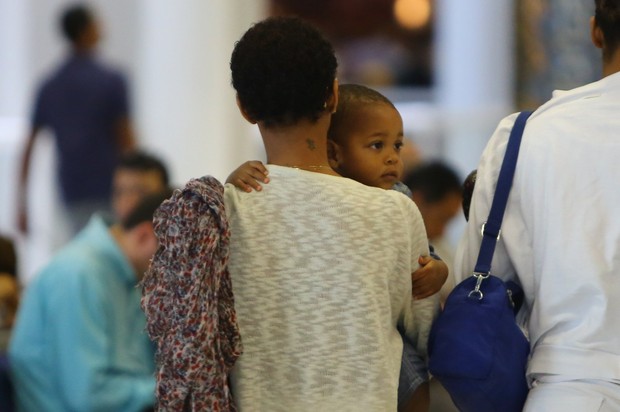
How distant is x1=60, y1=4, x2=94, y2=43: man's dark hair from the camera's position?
22.7 ft

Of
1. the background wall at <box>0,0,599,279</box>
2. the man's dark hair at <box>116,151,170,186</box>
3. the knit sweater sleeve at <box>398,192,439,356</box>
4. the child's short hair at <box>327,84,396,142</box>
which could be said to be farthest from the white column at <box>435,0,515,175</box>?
the knit sweater sleeve at <box>398,192,439,356</box>

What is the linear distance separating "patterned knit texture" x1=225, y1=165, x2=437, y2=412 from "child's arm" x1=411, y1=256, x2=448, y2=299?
83 millimetres

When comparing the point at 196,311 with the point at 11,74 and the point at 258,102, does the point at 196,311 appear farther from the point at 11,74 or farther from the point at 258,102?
the point at 11,74

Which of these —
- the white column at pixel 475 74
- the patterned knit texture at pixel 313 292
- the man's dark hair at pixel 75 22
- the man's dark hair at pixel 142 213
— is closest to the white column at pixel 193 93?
the man's dark hair at pixel 75 22

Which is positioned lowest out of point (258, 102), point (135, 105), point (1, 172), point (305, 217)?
point (1, 172)

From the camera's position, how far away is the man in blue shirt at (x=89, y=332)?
12.9 ft

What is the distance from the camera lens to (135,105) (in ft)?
23.0

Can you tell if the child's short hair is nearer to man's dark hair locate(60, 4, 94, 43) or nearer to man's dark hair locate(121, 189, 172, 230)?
man's dark hair locate(121, 189, 172, 230)

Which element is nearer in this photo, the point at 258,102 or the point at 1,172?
the point at 258,102

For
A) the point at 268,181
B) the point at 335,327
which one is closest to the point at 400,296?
the point at 335,327

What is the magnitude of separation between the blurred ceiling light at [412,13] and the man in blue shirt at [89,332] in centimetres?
487

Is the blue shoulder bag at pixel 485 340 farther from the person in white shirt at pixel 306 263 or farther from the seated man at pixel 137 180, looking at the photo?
the seated man at pixel 137 180

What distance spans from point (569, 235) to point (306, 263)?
51cm

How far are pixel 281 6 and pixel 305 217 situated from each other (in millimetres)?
6469
